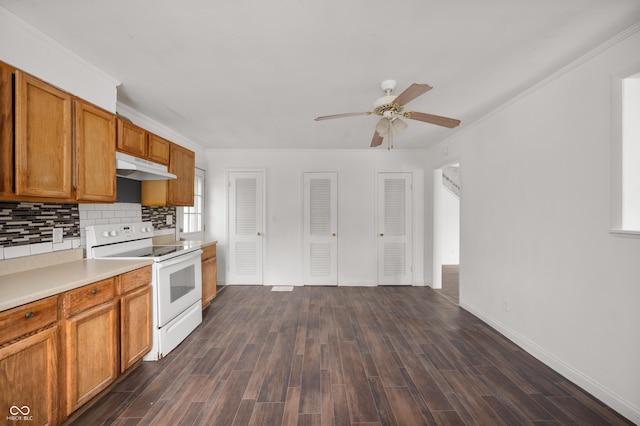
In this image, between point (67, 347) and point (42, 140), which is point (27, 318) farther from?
point (42, 140)

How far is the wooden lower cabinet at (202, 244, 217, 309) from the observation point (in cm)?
344

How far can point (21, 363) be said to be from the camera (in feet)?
4.33

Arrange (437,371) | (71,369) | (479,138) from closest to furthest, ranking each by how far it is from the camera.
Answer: (71,369), (437,371), (479,138)

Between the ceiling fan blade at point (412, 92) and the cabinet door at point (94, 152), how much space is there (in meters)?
2.41

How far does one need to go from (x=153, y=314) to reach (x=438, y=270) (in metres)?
4.32

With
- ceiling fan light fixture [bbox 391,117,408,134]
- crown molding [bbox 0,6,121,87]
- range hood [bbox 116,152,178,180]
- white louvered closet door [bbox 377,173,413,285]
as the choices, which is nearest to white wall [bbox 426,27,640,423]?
ceiling fan light fixture [bbox 391,117,408,134]

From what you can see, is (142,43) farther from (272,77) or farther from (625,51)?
(625,51)

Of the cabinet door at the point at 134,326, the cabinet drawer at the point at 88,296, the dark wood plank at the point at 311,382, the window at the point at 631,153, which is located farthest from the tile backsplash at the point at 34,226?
the window at the point at 631,153

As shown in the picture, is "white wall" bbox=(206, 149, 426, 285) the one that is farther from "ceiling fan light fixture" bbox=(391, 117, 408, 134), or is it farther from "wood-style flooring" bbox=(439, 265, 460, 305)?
"ceiling fan light fixture" bbox=(391, 117, 408, 134)

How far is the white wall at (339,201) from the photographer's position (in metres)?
4.74

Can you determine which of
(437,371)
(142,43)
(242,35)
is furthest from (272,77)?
(437,371)

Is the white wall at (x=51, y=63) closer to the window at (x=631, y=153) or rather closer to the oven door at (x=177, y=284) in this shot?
the oven door at (x=177, y=284)

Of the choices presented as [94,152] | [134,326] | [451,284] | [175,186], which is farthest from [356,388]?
[451,284]

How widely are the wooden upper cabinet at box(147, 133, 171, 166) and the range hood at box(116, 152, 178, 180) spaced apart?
83 mm
